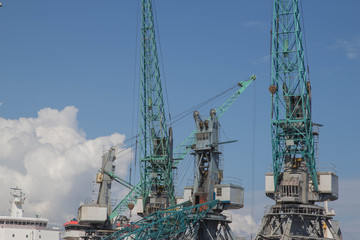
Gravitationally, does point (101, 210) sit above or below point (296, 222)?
above

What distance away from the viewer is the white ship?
378ft

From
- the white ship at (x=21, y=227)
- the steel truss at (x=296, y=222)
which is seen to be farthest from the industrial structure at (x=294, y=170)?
the white ship at (x=21, y=227)

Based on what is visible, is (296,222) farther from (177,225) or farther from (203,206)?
(177,225)

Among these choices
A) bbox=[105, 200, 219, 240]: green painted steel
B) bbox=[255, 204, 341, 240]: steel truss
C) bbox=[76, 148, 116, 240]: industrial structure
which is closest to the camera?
bbox=[255, 204, 341, 240]: steel truss

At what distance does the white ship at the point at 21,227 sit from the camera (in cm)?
11519

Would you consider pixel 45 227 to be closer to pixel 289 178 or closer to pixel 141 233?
pixel 141 233

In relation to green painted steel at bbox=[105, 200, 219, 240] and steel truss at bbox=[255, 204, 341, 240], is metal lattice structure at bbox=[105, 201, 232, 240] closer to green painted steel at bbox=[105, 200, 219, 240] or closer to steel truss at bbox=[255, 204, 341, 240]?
green painted steel at bbox=[105, 200, 219, 240]

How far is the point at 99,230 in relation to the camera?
3868 inches

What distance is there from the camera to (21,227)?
116812 mm

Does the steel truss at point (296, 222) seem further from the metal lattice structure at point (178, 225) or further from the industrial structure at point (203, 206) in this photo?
the metal lattice structure at point (178, 225)

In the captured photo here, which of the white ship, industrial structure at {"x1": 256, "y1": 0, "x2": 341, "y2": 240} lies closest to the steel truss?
industrial structure at {"x1": 256, "y1": 0, "x2": 341, "y2": 240}

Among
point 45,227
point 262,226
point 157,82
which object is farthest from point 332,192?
point 45,227

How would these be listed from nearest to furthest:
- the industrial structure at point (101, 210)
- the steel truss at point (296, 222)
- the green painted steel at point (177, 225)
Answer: the steel truss at point (296, 222), the green painted steel at point (177, 225), the industrial structure at point (101, 210)

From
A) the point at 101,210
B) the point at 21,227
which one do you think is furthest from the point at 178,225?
the point at 21,227
